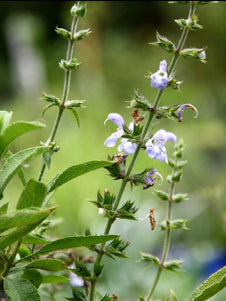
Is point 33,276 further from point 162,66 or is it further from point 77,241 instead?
point 162,66

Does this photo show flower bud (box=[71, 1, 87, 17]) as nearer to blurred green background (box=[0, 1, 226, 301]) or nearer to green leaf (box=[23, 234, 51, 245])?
green leaf (box=[23, 234, 51, 245])

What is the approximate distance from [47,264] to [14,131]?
4.5 inches

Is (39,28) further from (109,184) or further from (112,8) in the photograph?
(109,184)

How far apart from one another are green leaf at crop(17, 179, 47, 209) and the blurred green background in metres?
0.38

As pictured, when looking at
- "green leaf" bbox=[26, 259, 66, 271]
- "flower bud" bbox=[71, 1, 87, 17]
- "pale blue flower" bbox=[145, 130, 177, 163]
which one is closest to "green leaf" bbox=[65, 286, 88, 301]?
"green leaf" bbox=[26, 259, 66, 271]

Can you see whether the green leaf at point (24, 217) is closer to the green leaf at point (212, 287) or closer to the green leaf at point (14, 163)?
the green leaf at point (14, 163)

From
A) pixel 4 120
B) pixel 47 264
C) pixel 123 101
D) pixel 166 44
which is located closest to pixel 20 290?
pixel 47 264

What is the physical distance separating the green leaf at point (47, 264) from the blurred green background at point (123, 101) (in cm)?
33

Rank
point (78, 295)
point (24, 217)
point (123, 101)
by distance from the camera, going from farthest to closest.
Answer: point (123, 101) < point (78, 295) < point (24, 217)

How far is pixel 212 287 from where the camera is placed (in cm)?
45

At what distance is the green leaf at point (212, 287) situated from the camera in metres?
0.45

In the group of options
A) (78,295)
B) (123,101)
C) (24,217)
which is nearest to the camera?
(24,217)

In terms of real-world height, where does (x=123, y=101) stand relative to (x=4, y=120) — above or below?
above

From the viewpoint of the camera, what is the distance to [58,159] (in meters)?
2.49
